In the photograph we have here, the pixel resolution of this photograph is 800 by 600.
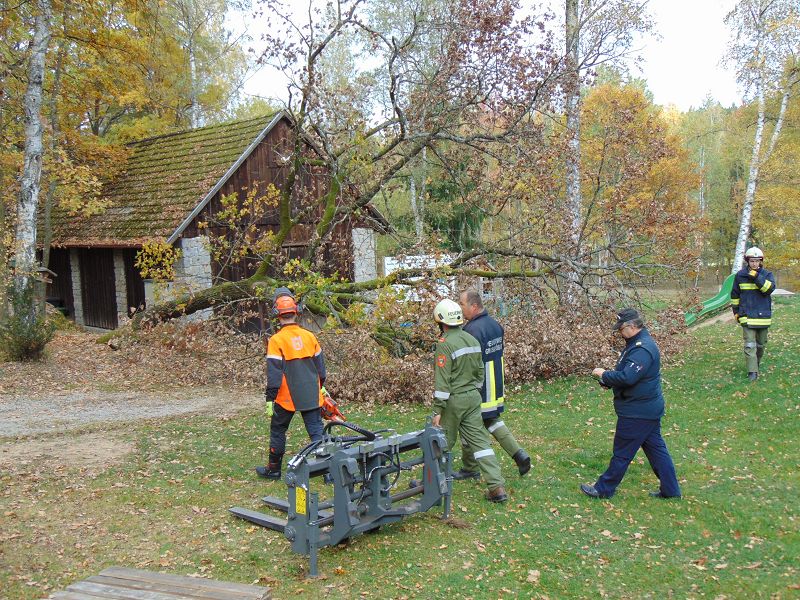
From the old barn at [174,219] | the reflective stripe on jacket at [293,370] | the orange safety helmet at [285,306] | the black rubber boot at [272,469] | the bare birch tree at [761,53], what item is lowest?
the black rubber boot at [272,469]

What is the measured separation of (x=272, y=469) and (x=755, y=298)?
747 cm

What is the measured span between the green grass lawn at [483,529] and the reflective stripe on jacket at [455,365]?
1022 millimetres

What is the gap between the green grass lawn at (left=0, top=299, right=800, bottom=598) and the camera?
4852mm

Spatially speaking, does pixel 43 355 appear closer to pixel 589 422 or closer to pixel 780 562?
pixel 589 422

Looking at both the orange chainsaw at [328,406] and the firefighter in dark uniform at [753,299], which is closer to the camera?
the orange chainsaw at [328,406]

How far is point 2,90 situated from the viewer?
15.1 m

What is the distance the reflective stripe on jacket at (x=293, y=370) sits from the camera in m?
6.49

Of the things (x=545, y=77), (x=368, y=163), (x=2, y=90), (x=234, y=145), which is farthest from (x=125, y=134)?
(x=545, y=77)

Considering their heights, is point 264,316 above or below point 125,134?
below

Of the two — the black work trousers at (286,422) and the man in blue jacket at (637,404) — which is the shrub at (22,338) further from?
the man in blue jacket at (637,404)

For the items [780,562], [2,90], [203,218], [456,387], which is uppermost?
[2,90]

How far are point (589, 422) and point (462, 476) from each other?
9.68 ft

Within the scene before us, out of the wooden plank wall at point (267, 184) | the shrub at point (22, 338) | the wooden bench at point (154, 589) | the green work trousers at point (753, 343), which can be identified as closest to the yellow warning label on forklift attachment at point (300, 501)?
the wooden bench at point (154, 589)

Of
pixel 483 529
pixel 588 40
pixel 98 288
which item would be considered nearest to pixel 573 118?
pixel 588 40
